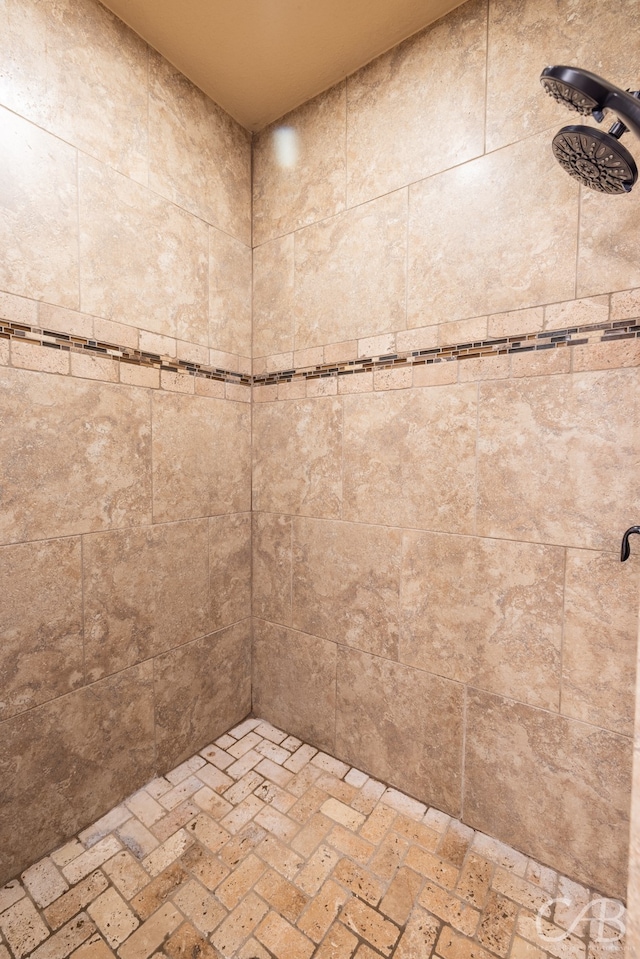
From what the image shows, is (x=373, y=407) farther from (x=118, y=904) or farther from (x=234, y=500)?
(x=118, y=904)

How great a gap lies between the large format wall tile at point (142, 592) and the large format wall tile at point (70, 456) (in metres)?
0.09

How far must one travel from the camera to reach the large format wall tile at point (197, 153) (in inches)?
58.6

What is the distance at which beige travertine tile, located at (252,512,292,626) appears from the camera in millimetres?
1792

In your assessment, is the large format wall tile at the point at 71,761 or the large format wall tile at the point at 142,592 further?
the large format wall tile at the point at 142,592

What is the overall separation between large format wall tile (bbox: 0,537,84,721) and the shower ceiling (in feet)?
5.51

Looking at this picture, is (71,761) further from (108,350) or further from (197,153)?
(197,153)

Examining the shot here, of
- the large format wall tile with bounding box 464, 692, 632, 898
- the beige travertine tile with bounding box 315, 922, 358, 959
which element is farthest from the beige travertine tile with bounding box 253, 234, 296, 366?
the beige travertine tile with bounding box 315, 922, 358, 959

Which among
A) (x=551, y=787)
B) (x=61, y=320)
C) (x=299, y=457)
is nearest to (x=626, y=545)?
(x=551, y=787)

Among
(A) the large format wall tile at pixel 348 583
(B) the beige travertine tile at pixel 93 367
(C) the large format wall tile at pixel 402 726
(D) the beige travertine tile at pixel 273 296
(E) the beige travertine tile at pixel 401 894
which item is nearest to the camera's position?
(E) the beige travertine tile at pixel 401 894

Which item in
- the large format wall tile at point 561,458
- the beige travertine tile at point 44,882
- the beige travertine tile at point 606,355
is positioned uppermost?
the beige travertine tile at point 606,355

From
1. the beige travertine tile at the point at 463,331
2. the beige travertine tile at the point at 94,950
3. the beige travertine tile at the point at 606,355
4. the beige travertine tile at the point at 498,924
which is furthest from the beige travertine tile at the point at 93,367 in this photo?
the beige travertine tile at the point at 498,924

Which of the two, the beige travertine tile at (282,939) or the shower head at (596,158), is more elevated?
the shower head at (596,158)

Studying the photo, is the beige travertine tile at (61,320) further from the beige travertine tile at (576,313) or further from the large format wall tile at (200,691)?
the beige travertine tile at (576,313)

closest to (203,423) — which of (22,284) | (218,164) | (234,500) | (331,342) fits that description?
(234,500)
